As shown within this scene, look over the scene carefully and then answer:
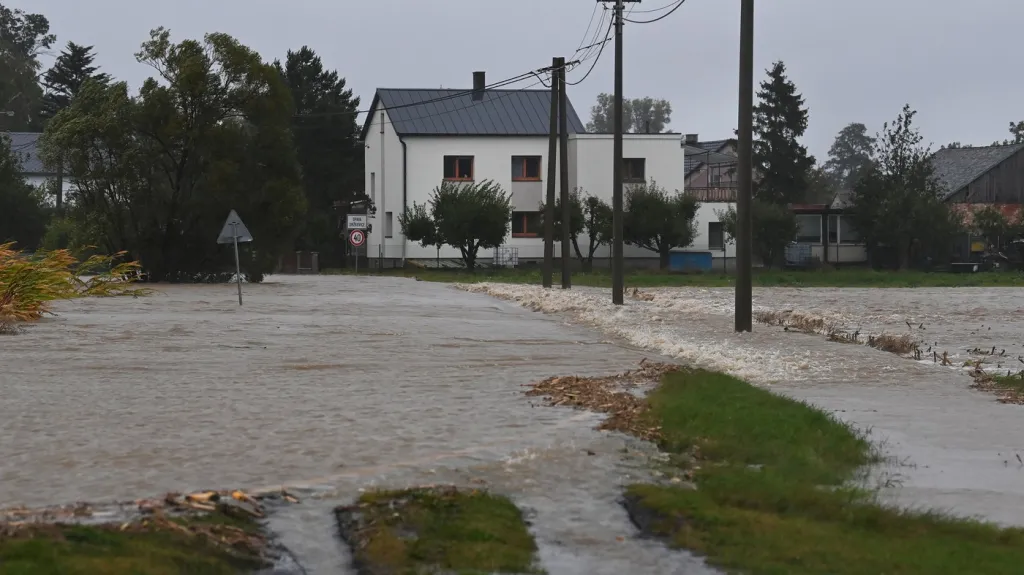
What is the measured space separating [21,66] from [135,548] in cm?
11013

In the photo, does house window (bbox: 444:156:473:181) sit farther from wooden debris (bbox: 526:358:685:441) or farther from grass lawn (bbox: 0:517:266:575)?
grass lawn (bbox: 0:517:266:575)

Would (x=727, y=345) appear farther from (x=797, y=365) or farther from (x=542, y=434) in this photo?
(x=542, y=434)

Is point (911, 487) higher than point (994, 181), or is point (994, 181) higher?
point (994, 181)

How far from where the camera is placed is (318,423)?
12.0 meters

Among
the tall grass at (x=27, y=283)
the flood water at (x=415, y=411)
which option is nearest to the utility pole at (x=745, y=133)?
the flood water at (x=415, y=411)

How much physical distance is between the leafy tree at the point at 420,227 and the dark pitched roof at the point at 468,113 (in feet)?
17.7

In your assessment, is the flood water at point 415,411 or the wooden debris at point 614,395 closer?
the flood water at point 415,411

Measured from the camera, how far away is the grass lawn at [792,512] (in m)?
7.14

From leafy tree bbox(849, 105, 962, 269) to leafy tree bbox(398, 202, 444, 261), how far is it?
2508 cm

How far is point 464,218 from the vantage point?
215 ft

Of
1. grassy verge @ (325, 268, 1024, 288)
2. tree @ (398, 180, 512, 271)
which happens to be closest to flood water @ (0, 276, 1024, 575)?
grassy verge @ (325, 268, 1024, 288)

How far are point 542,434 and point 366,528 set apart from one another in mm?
4022

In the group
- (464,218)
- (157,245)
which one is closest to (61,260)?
(157,245)

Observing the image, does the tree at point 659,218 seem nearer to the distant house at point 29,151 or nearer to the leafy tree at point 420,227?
the leafy tree at point 420,227
